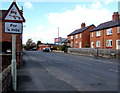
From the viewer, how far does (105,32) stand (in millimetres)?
42156

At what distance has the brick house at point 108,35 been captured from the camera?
124 feet

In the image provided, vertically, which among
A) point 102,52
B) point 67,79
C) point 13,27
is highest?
point 13,27

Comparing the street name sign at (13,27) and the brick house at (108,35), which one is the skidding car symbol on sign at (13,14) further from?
the brick house at (108,35)

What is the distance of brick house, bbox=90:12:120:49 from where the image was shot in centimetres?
3781

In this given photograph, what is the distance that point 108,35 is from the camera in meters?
40.8

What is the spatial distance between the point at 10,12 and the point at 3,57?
7.37 m

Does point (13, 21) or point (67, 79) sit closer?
point (13, 21)

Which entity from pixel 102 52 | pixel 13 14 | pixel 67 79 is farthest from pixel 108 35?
pixel 13 14

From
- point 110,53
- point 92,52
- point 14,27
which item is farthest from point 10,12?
point 92,52

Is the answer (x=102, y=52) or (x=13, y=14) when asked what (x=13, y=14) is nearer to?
(x=13, y=14)

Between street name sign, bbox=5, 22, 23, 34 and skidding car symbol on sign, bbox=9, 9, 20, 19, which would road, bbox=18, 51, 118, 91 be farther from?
skidding car symbol on sign, bbox=9, 9, 20, 19

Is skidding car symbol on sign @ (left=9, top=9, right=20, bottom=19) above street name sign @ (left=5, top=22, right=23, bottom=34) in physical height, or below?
above

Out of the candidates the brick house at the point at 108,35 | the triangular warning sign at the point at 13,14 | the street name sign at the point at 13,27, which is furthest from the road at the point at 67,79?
the brick house at the point at 108,35

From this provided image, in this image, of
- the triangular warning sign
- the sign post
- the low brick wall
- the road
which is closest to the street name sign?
the sign post
